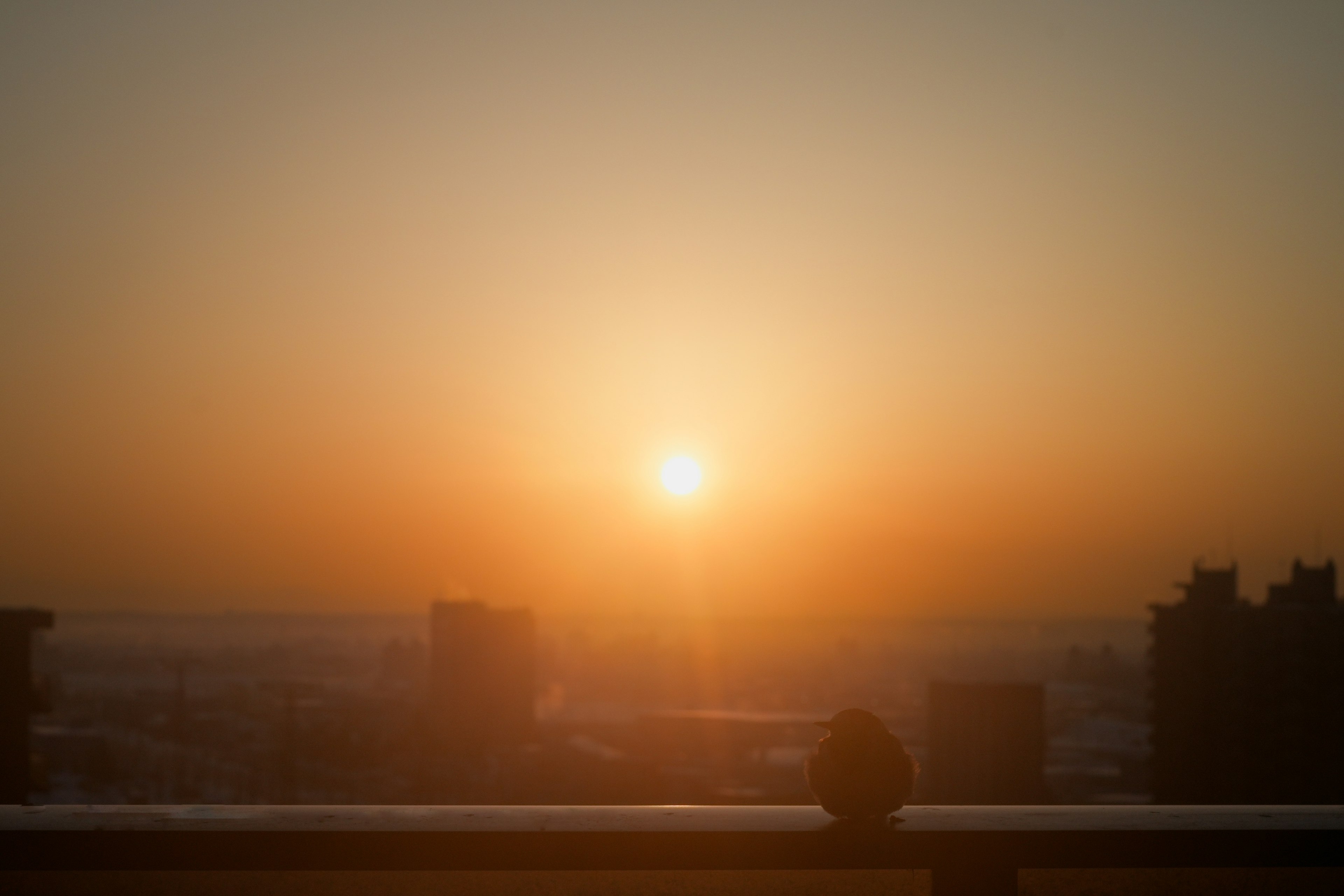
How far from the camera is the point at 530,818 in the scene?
2598mm

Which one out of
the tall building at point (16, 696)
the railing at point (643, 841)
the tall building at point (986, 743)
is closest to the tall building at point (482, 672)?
the tall building at point (986, 743)

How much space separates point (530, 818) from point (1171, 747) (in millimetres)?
26155

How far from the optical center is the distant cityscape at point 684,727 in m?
18.0

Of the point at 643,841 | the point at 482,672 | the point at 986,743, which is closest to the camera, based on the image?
the point at 643,841

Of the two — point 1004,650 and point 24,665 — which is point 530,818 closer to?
point 24,665

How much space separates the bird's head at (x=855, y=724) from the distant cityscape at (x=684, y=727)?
11482mm

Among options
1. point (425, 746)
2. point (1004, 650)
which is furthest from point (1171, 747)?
point (1004, 650)

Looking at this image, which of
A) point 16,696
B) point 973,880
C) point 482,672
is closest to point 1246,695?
point 482,672

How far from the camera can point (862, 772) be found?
2570 millimetres

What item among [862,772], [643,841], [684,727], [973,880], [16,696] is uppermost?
[862,772]

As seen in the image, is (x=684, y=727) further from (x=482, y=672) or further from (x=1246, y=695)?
(x=1246, y=695)

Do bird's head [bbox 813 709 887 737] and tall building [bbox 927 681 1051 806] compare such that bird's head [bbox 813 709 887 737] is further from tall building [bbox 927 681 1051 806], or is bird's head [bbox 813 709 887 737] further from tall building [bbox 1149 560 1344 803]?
tall building [bbox 1149 560 1344 803]

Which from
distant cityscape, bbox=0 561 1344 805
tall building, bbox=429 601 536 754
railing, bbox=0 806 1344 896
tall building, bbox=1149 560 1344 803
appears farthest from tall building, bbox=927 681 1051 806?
railing, bbox=0 806 1344 896

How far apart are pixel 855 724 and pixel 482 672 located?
29088mm
